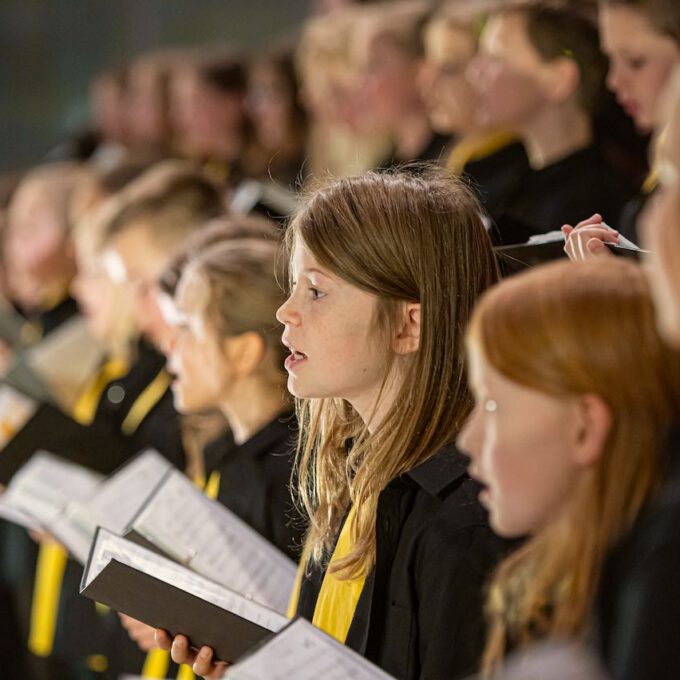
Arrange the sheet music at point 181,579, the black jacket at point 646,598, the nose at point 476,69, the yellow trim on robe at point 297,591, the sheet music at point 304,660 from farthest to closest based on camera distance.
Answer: the nose at point 476,69
the yellow trim on robe at point 297,591
the sheet music at point 181,579
the sheet music at point 304,660
the black jacket at point 646,598

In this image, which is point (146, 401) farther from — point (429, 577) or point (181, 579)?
point (429, 577)

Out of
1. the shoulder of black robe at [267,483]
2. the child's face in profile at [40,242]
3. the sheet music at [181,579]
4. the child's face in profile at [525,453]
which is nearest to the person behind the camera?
the child's face in profile at [525,453]

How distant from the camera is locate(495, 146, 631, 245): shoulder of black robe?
2543mm

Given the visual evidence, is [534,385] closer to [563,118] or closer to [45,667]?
[563,118]

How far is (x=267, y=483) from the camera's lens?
Result: 2.29 metres

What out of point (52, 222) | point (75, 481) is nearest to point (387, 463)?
point (75, 481)

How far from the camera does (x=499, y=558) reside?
155 cm

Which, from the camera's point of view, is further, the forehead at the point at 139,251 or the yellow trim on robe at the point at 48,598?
the yellow trim on robe at the point at 48,598

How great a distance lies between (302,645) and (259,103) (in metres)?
3.84

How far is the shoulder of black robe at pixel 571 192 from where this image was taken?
8.34ft

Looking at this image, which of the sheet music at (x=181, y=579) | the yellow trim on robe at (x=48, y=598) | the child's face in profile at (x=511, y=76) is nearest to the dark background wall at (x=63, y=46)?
the yellow trim on robe at (x=48, y=598)

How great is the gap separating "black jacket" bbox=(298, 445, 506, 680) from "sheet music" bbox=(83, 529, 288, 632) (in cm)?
12

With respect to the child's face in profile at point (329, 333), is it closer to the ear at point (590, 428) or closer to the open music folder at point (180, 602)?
the open music folder at point (180, 602)

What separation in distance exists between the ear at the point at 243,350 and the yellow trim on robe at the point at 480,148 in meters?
0.74
